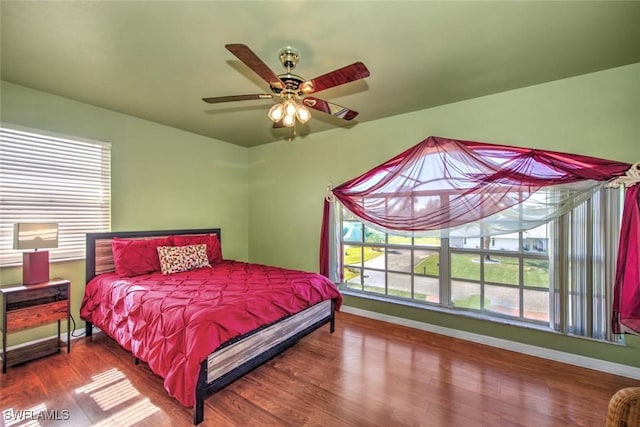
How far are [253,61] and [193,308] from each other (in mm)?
1737

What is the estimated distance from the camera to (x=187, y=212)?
13.3 feet

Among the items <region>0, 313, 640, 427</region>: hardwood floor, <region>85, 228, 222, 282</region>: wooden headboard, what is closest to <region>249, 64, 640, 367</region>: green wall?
<region>0, 313, 640, 427</region>: hardwood floor

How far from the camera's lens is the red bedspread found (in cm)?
177

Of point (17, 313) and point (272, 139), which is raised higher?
point (272, 139)

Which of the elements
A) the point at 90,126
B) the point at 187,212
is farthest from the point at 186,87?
the point at 187,212

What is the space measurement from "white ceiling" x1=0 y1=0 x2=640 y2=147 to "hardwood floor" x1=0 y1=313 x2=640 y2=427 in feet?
8.69

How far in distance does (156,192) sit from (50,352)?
6.61ft

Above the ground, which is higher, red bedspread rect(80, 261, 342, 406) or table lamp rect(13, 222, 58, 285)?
table lamp rect(13, 222, 58, 285)

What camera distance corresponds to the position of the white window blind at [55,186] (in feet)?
8.44

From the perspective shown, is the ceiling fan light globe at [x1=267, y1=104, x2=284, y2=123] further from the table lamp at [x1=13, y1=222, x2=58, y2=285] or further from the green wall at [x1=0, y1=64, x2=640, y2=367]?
the table lamp at [x1=13, y1=222, x2=58, y2=285]

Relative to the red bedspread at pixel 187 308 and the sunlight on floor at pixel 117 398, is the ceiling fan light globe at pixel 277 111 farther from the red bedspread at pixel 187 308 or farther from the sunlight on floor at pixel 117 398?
the sunlight on floor at pixel 117 398

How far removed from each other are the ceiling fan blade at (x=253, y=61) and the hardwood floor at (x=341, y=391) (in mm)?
2308

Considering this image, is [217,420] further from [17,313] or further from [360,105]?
[360,105]

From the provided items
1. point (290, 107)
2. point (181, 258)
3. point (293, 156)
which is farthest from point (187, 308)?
point (293, 156)
